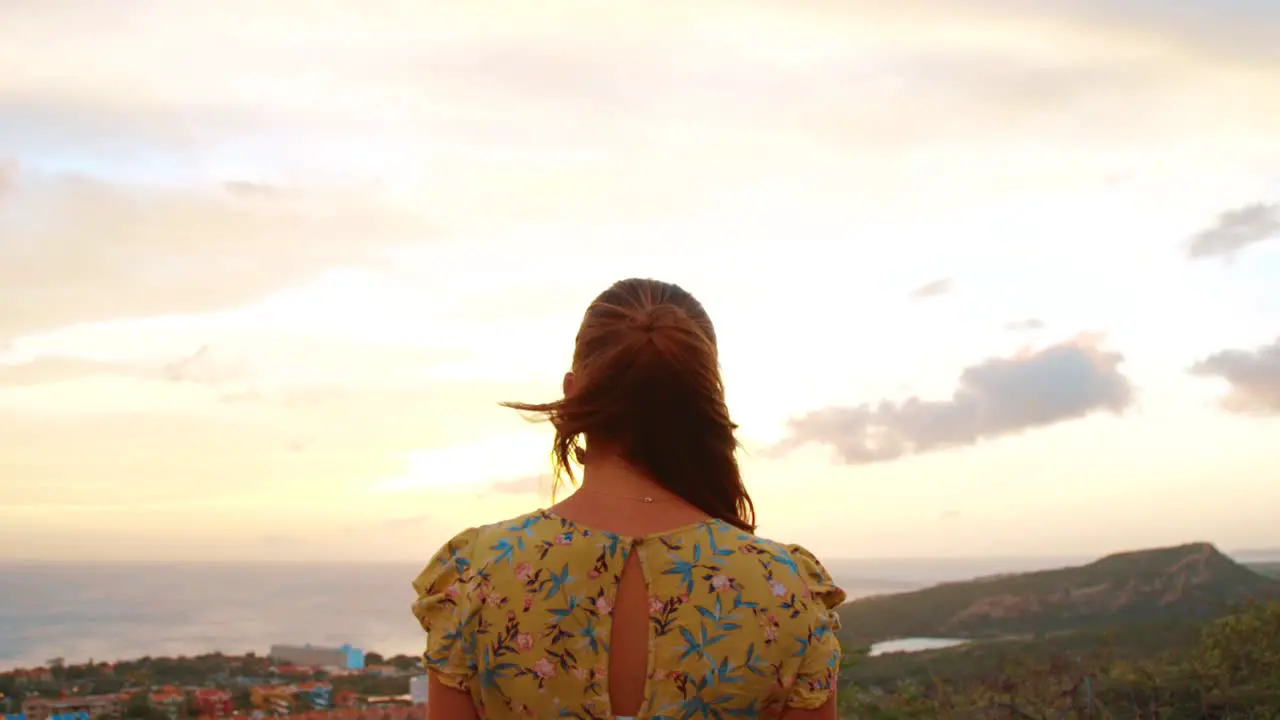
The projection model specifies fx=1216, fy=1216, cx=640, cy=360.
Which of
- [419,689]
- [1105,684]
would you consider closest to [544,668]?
[419,689]

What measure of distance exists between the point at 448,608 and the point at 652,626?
46 cm

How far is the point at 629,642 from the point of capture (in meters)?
2.53

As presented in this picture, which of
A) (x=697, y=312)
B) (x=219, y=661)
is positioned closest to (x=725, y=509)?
(x=697, y=312)

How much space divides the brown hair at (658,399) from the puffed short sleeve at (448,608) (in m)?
0.37

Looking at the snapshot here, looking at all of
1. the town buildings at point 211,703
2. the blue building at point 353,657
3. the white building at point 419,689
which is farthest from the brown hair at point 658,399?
the blue building at point 353,657

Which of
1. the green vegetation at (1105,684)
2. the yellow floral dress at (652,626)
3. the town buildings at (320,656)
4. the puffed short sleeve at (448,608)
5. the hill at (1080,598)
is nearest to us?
the yellow floral dress at (652,626)

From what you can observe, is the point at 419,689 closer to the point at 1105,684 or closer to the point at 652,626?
the point at 1105,684

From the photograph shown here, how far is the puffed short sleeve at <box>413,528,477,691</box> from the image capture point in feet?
8.54

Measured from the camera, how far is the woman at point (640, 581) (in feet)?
8.19

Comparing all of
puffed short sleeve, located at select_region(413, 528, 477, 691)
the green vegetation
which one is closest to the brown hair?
puffed short sleeve, located at select_region(413, 528, 477, 691)

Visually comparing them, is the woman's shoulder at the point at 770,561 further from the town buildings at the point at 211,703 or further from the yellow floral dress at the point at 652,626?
the town buildings at the point at 211,703

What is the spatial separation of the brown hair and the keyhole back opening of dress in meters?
0.21

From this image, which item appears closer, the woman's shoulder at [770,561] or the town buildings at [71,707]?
the woman's shoulder at [770,561]

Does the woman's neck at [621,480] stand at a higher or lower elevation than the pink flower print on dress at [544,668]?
higher
